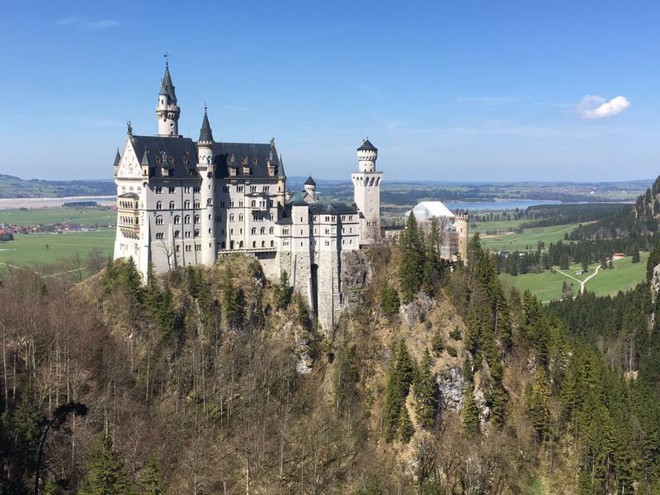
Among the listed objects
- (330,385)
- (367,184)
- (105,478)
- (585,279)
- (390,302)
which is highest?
(367,184)

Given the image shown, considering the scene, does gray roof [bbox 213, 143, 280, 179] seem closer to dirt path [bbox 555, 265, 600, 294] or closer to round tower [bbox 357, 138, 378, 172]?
round tower [bbox 357, 138, 378, 172]

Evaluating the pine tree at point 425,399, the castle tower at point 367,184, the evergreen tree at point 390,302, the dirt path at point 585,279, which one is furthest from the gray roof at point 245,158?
the dirt path at point 585,279

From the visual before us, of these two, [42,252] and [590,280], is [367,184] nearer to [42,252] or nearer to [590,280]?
[590,280]

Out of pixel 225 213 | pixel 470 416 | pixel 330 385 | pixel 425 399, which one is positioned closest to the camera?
pixel 425 399

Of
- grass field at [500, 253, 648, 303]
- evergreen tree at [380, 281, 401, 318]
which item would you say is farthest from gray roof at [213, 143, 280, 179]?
grass field at [500, 253, 648, 303]

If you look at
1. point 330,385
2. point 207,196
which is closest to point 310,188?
point 207,196

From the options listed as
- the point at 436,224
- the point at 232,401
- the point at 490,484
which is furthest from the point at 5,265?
the point at 490,484

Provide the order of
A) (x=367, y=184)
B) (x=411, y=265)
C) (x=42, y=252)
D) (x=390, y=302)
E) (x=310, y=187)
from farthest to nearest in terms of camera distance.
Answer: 1. (x=42, y=252)
2. (x=310, y=187)
3. (x=367, y=184)
4. (x=411, y=265)
5. (x=390, y=302)

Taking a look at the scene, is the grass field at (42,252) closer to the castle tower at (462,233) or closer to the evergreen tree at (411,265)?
the evergreen tree at (411,265)
